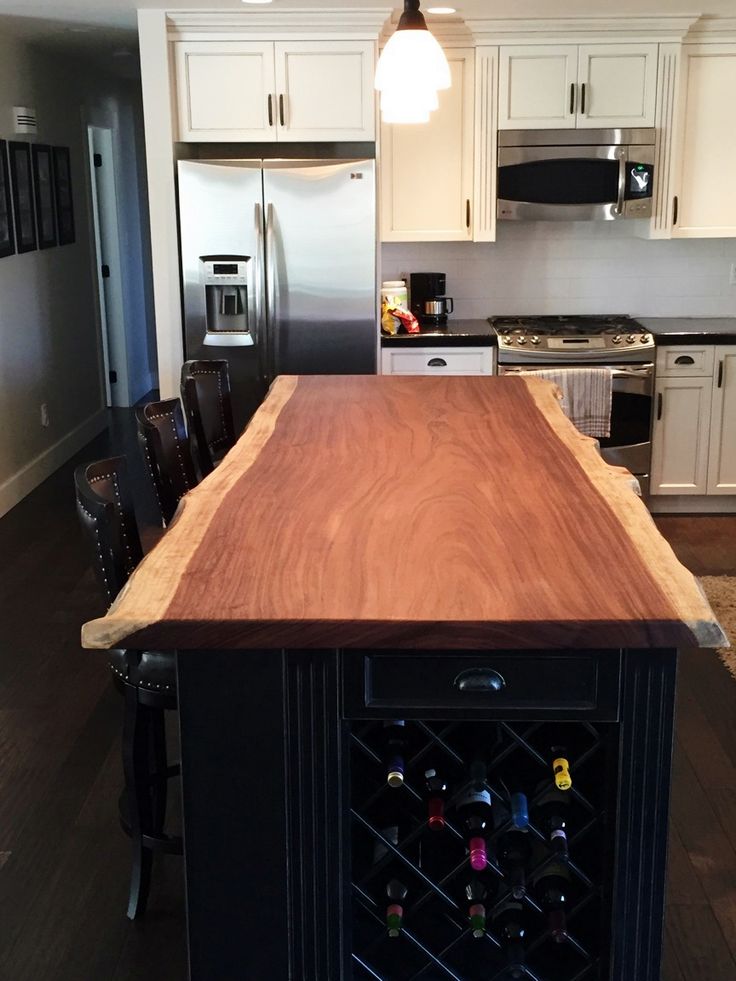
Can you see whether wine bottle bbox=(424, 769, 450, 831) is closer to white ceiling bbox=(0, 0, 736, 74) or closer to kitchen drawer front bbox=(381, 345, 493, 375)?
kitchen drawer front bbox=(381, 345, 493, 375)

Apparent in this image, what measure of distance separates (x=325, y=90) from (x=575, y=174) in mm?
1274

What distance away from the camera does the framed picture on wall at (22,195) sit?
5.98 meters

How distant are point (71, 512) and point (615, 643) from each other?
176 inches

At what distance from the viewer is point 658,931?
1.98 metres

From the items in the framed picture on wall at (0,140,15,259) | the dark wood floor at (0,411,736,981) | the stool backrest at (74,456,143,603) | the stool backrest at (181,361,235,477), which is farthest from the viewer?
the framed picture on wall at (0,140,15,259)

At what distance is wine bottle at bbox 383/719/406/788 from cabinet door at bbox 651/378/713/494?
377 cm

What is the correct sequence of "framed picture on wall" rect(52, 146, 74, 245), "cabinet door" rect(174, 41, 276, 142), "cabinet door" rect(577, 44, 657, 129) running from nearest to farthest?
"cabinet door" rect(174, 41, 276, 142)
"cabinet door" rect(577, 44, 657, 129)
"framed picture on wall" rect(52, 146, 74, 245)

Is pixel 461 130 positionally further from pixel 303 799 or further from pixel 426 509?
pixel 303 799

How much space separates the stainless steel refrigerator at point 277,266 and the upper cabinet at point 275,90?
19cm

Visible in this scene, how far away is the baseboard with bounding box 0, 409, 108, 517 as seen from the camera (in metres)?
5.96

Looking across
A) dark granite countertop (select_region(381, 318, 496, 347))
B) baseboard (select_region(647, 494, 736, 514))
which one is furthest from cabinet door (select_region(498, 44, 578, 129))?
baseboard (select_region(647, 494, 736, 514))

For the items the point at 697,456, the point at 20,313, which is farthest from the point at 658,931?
the point at 20,313

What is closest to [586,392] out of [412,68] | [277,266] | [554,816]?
A: [277,266]

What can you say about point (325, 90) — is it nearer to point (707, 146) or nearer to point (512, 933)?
point (707, 146)
